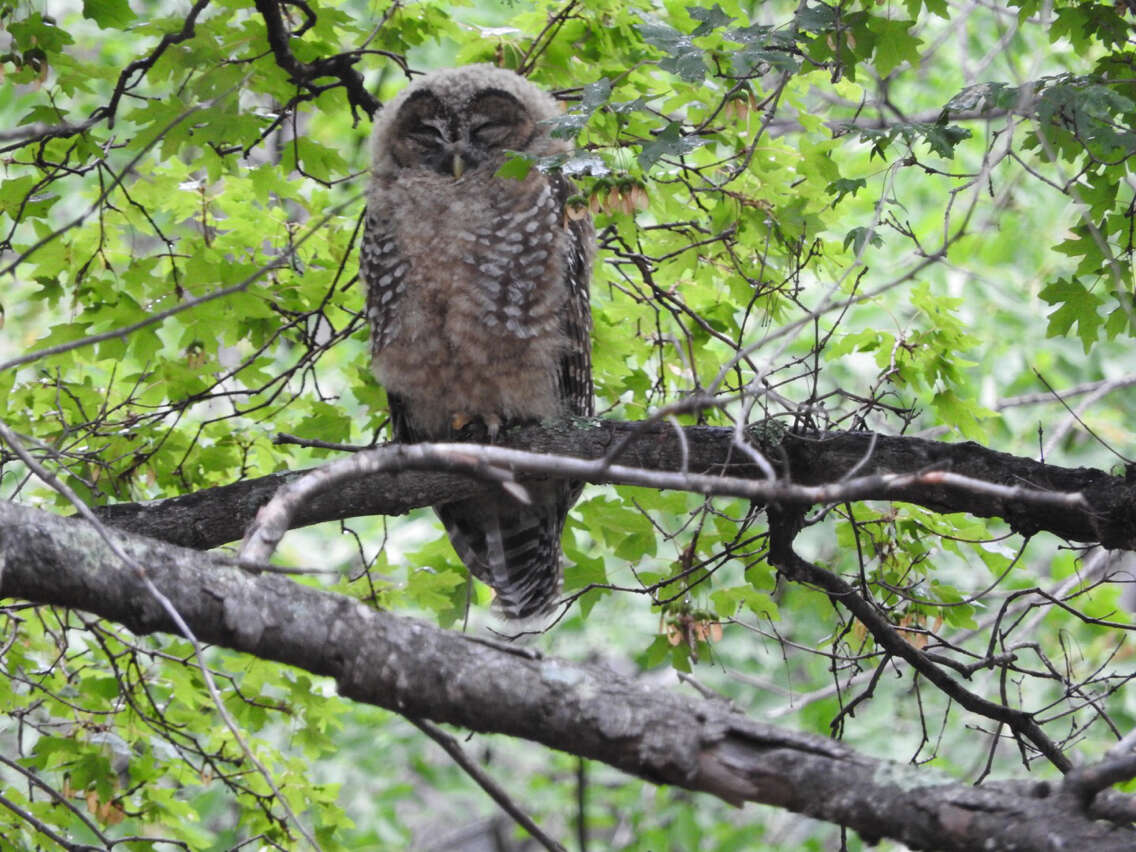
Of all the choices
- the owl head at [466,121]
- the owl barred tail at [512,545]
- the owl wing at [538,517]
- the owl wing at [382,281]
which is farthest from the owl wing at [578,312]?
the owl wing at [382,281]

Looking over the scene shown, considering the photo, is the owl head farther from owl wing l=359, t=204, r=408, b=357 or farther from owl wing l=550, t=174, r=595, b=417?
owl wing l=359, t=204, r=408, b=357

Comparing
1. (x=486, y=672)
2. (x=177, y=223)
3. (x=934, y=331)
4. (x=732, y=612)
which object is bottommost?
(x=486, y=672)

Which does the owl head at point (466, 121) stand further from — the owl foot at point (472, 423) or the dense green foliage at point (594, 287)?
the owl foot at point (472, 423)

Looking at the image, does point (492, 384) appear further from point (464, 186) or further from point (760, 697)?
point (760, 697)

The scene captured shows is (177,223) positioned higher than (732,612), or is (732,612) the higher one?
(177,223)

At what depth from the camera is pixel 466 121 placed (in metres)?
3.98

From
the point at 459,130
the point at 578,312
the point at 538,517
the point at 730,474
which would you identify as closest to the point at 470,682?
the point at 730,474

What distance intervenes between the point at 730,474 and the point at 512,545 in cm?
138

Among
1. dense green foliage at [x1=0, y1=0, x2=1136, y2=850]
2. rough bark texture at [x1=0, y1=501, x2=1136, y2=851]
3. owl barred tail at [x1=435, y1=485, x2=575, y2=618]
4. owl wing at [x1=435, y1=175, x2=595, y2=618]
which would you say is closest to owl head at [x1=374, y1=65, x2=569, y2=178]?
dense green foliage at [x1=0, y1=0, x2=1136, y2=850]

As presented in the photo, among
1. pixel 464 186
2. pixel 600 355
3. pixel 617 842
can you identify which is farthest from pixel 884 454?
pixel 617 842

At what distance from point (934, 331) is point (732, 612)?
99 centimetres

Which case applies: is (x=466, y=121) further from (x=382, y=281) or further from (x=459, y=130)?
(x=382, y=281)

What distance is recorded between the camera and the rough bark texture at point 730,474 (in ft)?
8.78

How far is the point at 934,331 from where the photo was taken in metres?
3.37
